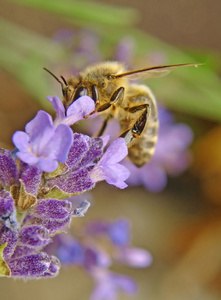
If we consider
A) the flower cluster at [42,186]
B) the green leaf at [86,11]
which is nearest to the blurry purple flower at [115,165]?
the flower cluster at [42,186]

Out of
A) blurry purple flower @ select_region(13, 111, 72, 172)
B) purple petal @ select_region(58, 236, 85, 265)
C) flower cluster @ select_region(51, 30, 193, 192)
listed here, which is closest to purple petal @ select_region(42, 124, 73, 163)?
blurry purple flower @ select_region(13, 111, 72, 172)

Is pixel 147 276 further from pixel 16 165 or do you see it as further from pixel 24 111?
pixel 16 165

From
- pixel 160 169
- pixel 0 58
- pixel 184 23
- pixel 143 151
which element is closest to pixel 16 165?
pixel 143 151

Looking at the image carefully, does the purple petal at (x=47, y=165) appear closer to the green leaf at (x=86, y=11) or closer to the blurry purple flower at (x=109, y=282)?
the blurry purple flower at (x=109, y=282)

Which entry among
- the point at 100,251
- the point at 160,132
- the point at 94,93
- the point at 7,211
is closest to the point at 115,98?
the point at 94,93

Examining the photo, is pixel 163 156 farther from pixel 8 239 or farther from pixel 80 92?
pixel 8 239

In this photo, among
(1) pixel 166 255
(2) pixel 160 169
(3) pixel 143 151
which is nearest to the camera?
(3) pixel 143 151
